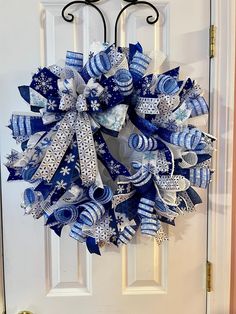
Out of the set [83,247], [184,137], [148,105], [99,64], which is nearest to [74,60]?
[99,64]

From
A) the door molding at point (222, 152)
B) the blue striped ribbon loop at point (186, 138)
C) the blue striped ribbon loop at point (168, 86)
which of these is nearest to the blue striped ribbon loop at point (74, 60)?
the blue striped ribbon loop at point (168, 86)

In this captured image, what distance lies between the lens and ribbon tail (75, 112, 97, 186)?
3.26ft

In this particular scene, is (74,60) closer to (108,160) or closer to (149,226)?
(108,160)

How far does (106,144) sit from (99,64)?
0.23m

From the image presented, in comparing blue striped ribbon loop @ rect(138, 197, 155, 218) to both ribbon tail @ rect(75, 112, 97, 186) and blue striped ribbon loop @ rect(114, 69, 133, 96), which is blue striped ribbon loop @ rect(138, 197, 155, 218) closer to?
ribbon tail @ rect(75, 112, 97, 186)

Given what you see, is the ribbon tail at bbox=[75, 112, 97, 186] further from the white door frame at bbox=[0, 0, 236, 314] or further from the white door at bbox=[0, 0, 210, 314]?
the white door frame at bbox=[0, 0, 236, 314]

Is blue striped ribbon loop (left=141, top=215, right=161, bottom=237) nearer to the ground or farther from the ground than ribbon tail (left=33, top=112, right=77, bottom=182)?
nearer to the ground

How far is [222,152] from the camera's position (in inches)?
47.4

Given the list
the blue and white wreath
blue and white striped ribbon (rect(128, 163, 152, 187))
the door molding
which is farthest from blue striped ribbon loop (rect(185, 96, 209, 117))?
blue and white striped ribbon (rect(128, 163, 152, 187))

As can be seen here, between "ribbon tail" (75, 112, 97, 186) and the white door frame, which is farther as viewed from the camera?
the white door frame

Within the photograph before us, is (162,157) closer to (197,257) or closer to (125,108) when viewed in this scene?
(125,108)

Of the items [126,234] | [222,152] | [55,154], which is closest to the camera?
[55,154]

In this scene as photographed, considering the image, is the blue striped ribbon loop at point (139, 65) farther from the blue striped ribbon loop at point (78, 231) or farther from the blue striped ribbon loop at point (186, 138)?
the blue striped ribbon loop at point (78, 231)

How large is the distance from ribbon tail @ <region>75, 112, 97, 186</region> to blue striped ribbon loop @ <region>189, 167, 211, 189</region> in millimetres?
292
